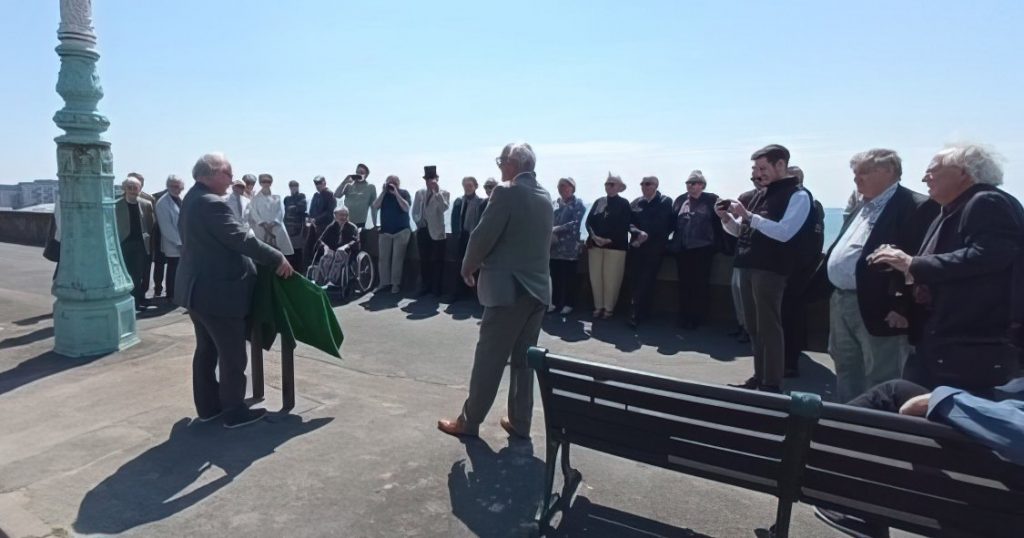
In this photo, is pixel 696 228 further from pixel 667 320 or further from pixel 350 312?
pixel 350 312

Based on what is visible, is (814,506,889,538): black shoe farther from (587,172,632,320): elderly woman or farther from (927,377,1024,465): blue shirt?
(587,172,632,320): elderly woman

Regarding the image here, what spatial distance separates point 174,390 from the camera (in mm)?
5457

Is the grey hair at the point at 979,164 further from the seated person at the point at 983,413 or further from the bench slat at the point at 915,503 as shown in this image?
the bench slat at the point at 915,503

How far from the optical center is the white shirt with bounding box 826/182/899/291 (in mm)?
4047

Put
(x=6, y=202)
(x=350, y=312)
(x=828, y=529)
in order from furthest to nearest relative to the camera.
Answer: (x=6, y=202) < (x=350, y=312) < (x=828, y=529)

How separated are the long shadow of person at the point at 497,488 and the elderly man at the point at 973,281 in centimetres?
215

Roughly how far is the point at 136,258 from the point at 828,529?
8.73 metres

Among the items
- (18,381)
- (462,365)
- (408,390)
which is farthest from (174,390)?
(462,365)

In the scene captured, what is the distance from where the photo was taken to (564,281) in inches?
367

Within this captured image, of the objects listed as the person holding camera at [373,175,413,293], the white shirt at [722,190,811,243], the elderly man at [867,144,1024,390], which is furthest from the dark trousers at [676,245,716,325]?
the elderly man at [867,144,1024,390]

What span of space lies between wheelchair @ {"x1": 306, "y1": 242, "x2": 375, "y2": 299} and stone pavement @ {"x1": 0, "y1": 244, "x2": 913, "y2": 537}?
3861 millimetres

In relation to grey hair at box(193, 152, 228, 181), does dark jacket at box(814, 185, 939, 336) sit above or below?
below

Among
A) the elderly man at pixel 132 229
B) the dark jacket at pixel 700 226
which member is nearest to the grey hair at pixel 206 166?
the elderly man at pixel 132 229

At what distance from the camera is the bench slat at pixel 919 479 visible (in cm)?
224
